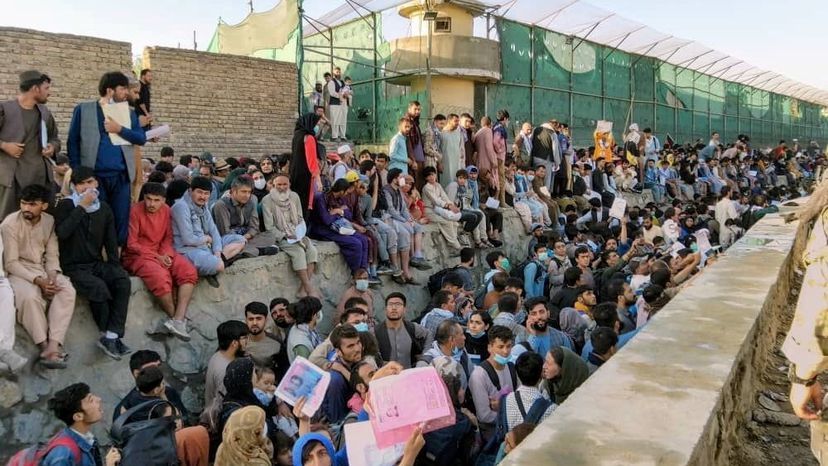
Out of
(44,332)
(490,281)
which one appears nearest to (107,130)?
(44,332)

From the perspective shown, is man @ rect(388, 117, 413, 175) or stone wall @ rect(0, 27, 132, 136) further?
stone wall @ rect(0, 27, 132, 136)

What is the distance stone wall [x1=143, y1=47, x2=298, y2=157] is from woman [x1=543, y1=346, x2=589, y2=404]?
28.1 ft

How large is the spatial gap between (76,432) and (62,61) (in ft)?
28.1

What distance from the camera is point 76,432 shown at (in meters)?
3.40

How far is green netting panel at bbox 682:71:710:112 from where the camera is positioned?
26.6 metres

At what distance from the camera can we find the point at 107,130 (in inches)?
209

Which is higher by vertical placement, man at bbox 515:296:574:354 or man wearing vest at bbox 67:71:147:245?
man wearing vest at bbox 67:71:147:245

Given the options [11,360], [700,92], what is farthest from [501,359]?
[700,92]

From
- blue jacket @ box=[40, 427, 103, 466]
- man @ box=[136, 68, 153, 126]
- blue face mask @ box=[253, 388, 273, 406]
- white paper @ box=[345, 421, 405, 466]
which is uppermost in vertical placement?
man @ box=[136, 68, 153, 126]

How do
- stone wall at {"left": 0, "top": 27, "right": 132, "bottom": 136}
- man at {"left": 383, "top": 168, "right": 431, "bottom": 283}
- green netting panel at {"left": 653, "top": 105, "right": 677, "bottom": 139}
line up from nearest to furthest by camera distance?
man at {"left": 383, "top": 168, "right": 431, "bottom": 283}, stone wall at {"left": 0, "top": 27, "right": 132, "bottom": 136}, green netting panel at {"left": 653, "top": 105, "right": 677, "bottom": 139}

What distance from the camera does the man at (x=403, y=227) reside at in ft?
27.2

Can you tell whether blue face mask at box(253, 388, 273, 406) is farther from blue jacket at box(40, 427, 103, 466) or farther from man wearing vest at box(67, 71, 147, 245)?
man wearing vest at box(67, 71, 147, 245)

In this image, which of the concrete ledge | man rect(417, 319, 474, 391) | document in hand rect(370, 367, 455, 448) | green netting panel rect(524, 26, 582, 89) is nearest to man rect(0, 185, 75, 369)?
man rect(417, 319, 474, 391)

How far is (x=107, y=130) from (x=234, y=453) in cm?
333
